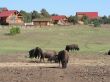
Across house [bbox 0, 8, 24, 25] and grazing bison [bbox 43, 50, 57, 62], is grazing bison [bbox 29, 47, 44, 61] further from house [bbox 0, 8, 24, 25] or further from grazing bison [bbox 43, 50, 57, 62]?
house [bbox 0, 8, 24, 25]

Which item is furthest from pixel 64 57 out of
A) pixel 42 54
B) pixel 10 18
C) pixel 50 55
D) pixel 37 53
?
pixel 10 18

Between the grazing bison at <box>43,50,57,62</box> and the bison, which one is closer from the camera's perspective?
the grazing bison at <box>43,50,57,62</box>

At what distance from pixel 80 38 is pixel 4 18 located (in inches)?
2307

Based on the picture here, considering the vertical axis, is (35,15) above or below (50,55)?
below

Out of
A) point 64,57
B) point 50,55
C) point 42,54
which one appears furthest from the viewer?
point 42,54

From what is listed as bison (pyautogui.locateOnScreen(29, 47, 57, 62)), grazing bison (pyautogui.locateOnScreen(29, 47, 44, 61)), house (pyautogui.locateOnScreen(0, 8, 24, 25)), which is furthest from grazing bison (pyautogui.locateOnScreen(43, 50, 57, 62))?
house (pyautogui.locateOnScreen(0, 8, 24, 25))

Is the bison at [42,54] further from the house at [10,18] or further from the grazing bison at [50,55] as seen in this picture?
the house at [10,18]

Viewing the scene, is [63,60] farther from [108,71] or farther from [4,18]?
[4,18]

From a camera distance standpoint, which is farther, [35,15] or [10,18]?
[35,15]

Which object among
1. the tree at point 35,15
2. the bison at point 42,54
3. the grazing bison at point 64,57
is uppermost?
the grazing bison at point 64,57

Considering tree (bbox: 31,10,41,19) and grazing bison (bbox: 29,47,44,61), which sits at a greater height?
grazing bison (bbox: 29,47,44,61)

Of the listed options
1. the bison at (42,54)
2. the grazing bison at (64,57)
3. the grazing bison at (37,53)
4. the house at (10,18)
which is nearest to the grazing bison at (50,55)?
the bison at (42,54)

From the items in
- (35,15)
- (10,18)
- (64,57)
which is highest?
(64,57)

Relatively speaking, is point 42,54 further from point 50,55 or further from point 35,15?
point 35,15
